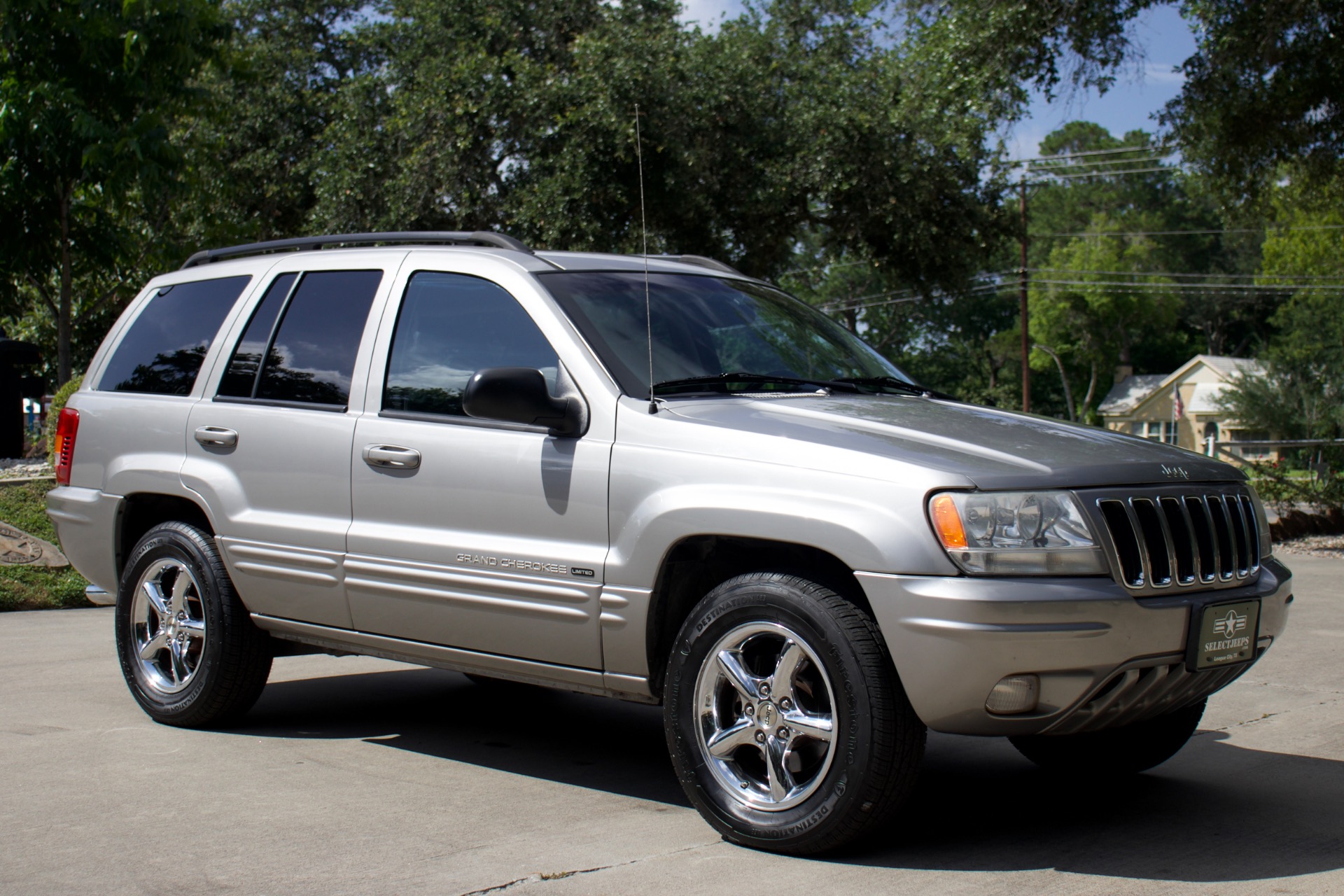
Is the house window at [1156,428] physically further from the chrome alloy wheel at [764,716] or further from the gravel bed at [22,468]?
the chrome alloy wheel at [764,716]

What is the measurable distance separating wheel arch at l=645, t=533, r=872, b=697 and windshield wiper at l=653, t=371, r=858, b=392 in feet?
1.94

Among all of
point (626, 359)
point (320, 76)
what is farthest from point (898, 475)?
point (320, 76)

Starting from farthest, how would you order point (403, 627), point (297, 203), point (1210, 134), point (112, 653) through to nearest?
1. point (297, 203)
2. point (1210, 134)
3. point (112, 653)
4. point (403, 627)

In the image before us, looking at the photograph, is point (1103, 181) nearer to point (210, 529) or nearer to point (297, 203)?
point (297, 203)

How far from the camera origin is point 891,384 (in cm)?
536

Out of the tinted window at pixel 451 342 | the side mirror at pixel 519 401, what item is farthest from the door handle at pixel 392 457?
the side mirror at pixel 519 401

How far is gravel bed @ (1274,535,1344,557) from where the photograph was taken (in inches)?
600

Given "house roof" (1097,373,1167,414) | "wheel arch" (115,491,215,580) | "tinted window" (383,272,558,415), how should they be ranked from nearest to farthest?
1. "tinted window" (383,272,558,415)
2. "wheel arch" (115,491,215,580)
3. "house roof" (1097,373,1167,414)

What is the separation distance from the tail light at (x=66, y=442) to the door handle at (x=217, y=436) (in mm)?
931

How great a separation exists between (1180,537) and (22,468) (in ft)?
42.5

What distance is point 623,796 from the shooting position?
16.0 feet

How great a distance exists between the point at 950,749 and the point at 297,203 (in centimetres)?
2274

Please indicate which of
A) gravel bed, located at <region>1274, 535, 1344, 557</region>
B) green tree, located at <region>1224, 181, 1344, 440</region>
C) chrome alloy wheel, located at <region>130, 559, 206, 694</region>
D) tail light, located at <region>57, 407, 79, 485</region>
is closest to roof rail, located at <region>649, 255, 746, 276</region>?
chrome alloy wheel, located at <region>130, 559, 206, 694</region>

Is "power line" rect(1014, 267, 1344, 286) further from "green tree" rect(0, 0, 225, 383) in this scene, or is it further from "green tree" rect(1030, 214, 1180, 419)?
"green tree" rect(0, 0, 225, 383)
